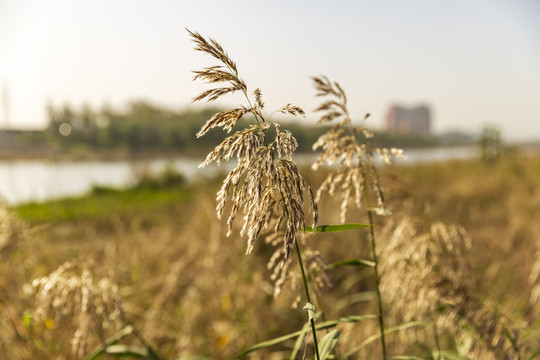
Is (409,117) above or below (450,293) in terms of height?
above

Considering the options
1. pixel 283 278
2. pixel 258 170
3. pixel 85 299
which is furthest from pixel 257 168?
pixel 85 299

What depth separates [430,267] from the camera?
1.45m

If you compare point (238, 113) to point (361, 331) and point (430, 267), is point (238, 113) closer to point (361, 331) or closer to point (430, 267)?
point (430, 267)

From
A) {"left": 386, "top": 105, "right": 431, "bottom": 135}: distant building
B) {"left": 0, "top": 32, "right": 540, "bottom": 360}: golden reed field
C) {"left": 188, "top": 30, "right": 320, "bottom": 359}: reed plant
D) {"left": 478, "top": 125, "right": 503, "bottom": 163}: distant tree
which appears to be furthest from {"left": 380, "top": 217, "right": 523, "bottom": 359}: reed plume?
{"left": 386, "top": 105, "right": 431, "bottom": 135}: distant building

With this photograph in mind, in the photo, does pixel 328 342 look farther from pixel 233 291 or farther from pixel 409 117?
pixel 409 117

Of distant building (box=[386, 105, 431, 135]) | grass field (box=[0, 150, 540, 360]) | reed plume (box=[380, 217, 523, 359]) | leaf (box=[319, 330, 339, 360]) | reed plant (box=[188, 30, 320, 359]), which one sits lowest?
grass field (box=[0, 150, 540, 360])

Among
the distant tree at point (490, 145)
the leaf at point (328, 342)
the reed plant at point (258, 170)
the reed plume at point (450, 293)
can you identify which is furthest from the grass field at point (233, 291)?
the distant tree at point (490, 145)

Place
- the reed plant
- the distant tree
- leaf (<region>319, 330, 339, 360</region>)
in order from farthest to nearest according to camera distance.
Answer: the distant tree
leaf (<region>319, 330, 339, 360</region>)
the reed plant

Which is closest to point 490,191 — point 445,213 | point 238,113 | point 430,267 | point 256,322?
point 445,213

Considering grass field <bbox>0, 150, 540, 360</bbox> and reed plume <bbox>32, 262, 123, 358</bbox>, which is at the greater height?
reed plume <bbox>32, 262, 123, 358</bbox>

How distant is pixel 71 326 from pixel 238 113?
2116 mm

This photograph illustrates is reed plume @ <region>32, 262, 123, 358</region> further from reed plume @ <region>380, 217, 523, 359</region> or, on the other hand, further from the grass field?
reed plume @ <region>380, 217, 523, 359</region>

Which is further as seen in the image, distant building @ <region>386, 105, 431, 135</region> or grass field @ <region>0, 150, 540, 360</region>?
distant building @ <region>386, 105, 431, 135</region>

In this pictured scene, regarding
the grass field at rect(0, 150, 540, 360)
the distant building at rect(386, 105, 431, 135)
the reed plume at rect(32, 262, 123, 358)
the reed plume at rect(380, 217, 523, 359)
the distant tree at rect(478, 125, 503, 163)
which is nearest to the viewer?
the reed plume at rect(32, 262, 123, 358)
